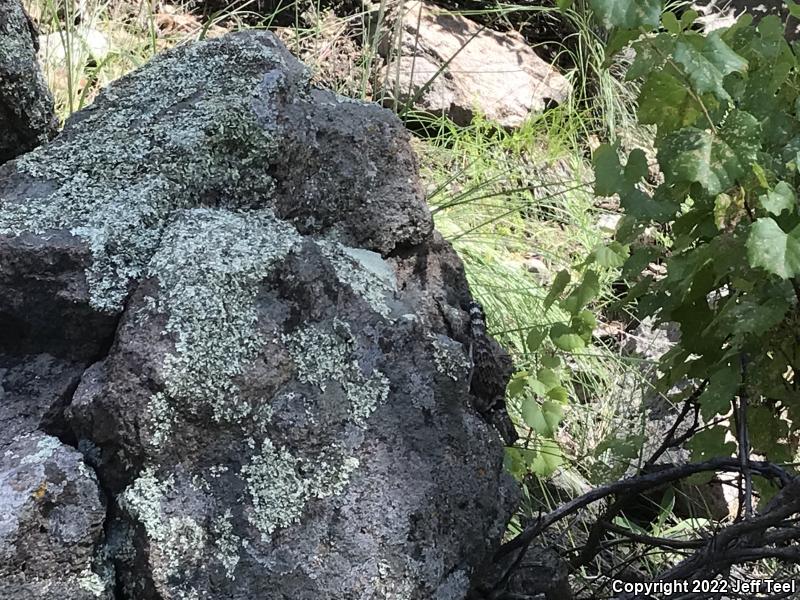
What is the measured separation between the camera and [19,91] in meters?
1.57

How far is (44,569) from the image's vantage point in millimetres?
1002

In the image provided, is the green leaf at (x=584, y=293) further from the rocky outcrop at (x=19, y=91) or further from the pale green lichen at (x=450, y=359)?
the rocky outcrop at (x=19, y=91)

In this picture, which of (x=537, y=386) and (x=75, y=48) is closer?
(x=537, y=386)

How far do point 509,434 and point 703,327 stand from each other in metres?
0.40

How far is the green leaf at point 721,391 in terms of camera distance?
133 cm

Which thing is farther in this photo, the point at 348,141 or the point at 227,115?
the point at 348,141

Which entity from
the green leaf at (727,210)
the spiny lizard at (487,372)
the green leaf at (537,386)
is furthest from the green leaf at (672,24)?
the green leaf at (537,386)

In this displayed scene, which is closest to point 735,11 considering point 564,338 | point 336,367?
point 564,338

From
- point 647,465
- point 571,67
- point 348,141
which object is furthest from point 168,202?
point 571,67

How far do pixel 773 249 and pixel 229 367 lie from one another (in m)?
0.77

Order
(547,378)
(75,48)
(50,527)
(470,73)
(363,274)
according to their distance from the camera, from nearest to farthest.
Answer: (50,527), (363,274), (547,378), (75,48), (470,73)

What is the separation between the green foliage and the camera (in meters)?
A: 1.17

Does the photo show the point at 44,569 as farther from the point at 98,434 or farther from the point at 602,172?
the point at 602,172

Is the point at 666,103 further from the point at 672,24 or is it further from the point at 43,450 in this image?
the point at 43,450
